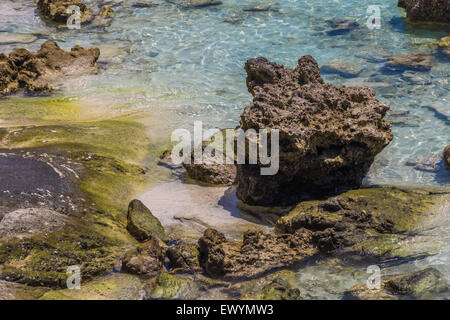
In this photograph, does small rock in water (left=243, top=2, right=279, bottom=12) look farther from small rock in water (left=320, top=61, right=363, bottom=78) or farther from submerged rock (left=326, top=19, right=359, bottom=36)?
small rock in water (left=320, top=61, right=363, bottom=78)

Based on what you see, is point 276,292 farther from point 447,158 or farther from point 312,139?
point 447,158

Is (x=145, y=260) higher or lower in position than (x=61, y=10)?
lower

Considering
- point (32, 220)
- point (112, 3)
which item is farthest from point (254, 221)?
point (112, 3)

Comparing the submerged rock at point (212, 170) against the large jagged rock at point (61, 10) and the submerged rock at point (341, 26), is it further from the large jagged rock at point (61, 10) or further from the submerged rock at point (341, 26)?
the large jagged rock at point (61, 10)

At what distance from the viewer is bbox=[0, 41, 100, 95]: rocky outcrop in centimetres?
1168

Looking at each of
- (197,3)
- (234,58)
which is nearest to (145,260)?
(234,58)

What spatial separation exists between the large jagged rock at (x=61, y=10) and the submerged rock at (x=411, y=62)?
31.3 ft

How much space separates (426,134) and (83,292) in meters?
6.83

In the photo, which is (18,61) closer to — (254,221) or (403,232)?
(254,221)

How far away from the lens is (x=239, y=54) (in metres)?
13.9

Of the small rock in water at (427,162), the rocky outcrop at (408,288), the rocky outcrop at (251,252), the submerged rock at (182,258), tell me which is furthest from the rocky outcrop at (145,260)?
the small rock in water at (427,162)

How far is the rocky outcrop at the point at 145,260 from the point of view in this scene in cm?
567

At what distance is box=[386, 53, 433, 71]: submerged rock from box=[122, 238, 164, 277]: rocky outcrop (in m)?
8.64

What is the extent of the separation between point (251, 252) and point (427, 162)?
13.5 feet
